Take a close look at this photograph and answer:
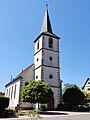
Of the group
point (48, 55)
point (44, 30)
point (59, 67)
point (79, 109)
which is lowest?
point (79, 109)

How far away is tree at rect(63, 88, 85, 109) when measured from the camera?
2850 centimetres

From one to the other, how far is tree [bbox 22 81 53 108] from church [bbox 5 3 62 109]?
5.15 m

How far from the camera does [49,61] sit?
31.1 m

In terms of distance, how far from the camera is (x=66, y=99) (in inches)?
1139

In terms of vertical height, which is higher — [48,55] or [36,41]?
[36,41]

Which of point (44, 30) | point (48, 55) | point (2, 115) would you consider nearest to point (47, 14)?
point (44, 30)

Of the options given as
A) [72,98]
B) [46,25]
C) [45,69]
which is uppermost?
[46,25]

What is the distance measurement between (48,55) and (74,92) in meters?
8.12

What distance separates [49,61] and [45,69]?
6.31ft

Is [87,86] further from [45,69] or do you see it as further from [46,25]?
[45,69]

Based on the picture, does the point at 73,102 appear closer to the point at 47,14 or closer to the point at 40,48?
the point at 40,48

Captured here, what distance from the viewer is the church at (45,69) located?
96.7 feet

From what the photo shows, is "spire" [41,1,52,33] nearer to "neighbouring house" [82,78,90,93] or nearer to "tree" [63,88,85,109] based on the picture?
"tree" [63,88,85,109]

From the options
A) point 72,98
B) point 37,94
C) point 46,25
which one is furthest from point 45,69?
point 46,25
